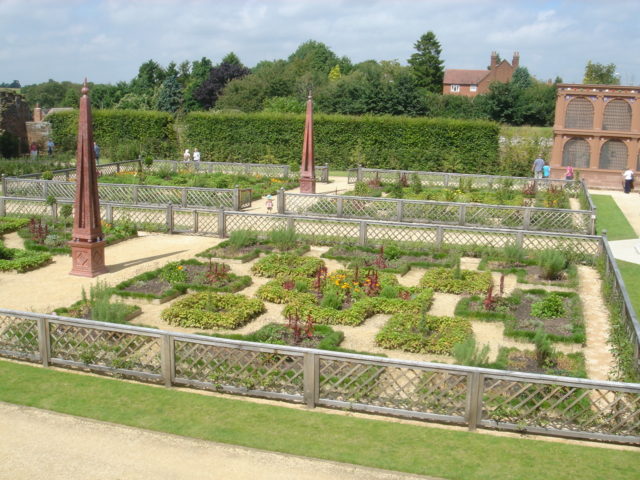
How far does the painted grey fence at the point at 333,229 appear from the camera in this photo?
13828 millimetres

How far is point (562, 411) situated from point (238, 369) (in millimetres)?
3553

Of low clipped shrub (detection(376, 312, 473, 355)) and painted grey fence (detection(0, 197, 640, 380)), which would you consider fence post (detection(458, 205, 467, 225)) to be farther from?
low clipped shrub (detection(376, 312, 473, 355))

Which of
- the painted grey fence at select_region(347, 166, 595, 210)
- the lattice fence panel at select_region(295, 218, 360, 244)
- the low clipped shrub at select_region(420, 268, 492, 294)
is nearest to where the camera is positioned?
the low clipped shrub at select_region(420, 268, 492, 294)

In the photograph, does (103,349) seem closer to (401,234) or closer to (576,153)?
(401,234)

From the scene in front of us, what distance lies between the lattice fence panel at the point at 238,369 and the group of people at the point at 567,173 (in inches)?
799

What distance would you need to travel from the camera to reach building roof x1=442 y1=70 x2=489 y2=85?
2950 inches

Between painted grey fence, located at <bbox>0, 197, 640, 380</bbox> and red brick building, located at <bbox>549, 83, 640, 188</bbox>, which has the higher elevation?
red brick building, located at <bbox>549, 83, 640, 188</bbox>

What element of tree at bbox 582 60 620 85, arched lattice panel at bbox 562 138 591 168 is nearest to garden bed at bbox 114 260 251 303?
arched lattice panel at bbox 562 138 591 168

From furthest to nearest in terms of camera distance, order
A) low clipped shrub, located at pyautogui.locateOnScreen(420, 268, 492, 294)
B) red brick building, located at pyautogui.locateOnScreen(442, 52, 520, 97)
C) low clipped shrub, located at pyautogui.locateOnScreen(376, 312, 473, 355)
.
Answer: red brick building, located at pyautogui.locateOnScreen(442, 52, 520, 97) → low clipped shrub, located at pyautogui.locateOnScreen(420, 268, 492, 294) → low clipped shrub, located at pyautogui.locateOnScreen(376, 312, 473, 355)

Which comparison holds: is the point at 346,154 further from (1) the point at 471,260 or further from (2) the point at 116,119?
(1) the point at 471,260

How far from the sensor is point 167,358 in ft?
24.5

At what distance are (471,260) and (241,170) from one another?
47.5 feet

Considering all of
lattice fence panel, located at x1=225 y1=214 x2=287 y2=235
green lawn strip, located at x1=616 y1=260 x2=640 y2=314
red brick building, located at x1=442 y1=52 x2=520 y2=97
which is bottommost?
green lawn strip, located at x1=616 y1=260 x2=640 y2=314

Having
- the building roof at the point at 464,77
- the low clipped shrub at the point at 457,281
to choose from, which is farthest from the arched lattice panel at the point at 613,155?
the building roof at the point at 464,77
